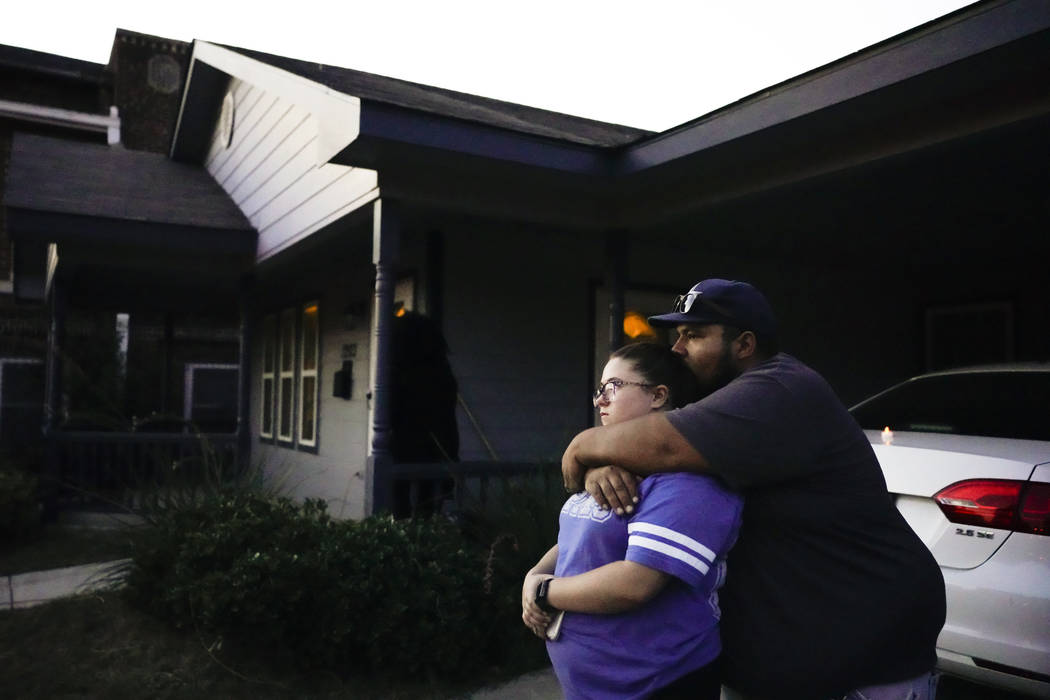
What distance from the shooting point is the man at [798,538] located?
1.61 m

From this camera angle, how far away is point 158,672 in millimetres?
4125

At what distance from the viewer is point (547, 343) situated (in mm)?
7621

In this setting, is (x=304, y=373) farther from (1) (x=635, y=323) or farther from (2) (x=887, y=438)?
(2) (x=887, y=438)

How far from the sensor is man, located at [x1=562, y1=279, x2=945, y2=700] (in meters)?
1.61

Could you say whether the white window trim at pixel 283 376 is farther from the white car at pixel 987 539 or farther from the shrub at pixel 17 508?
the white car at pixel 987 539

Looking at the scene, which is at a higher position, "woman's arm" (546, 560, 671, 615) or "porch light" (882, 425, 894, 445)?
"porch light" (882, 425, 894, 445)

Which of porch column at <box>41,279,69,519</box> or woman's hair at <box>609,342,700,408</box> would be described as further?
porch column at <box>41,279,69,519</box>

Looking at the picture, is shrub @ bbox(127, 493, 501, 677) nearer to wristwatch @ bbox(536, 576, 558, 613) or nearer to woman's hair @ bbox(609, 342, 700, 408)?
wristwatch @ bbox(536, 576, 558, 613)

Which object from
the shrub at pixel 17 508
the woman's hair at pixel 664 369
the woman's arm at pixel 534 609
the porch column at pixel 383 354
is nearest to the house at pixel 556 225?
the porch column at pixel 383 354

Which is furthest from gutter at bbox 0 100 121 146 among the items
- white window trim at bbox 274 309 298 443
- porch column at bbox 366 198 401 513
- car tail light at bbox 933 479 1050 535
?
car tail light at bbox 933 479 1050 535

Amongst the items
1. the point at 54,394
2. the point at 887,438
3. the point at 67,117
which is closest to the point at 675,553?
the point at 887,438

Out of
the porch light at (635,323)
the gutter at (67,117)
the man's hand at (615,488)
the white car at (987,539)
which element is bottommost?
the white car at (987,539)

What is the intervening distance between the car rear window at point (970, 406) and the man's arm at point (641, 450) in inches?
99.9

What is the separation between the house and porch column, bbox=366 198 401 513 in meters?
0.02
